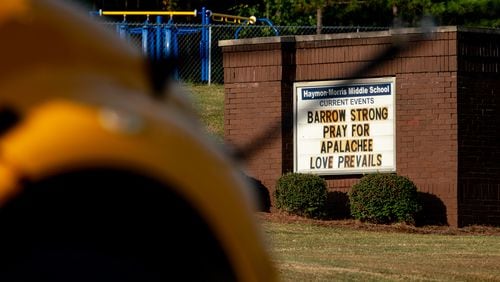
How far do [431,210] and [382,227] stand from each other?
146cm

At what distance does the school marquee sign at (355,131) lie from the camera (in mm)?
20766

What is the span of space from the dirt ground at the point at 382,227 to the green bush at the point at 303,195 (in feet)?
0.48

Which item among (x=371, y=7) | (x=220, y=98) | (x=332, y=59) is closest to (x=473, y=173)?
(x=332, y=59)

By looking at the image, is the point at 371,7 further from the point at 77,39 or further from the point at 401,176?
the point at 77,39

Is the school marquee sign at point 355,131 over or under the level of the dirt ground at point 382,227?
over

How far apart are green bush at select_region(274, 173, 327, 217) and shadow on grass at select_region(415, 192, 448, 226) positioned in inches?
67.2

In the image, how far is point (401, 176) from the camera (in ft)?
66.3

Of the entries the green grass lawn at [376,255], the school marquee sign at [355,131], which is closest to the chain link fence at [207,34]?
the school marquee sign at [355,131]

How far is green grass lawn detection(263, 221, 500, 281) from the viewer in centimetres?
1147

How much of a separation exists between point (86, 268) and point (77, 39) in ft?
1.07

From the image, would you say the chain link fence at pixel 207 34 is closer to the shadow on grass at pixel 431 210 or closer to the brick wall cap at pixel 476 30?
the brick wall cap at pixel 476 30

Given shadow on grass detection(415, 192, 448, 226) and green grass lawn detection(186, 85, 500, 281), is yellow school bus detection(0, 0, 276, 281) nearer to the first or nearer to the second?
green grass lawn detection(186, 85, 500, 281)

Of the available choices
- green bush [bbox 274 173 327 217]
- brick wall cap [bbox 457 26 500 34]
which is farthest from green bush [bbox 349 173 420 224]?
brick wall cap [bbox 457 26 500 34]

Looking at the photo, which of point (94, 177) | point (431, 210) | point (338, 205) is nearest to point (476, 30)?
point (431, 210)
